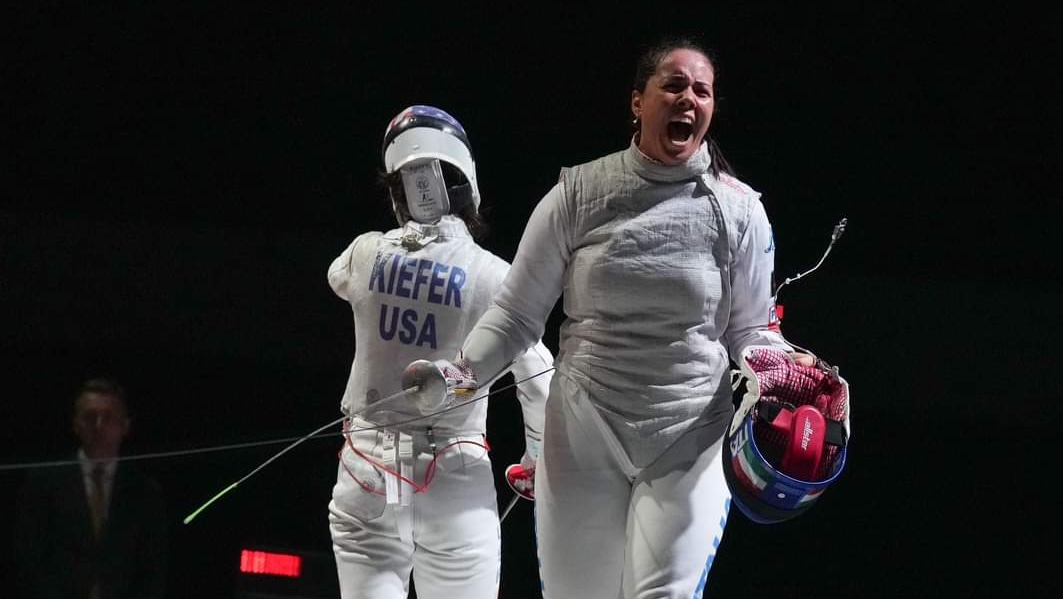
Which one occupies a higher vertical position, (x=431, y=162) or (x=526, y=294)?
(x=431, y=162)

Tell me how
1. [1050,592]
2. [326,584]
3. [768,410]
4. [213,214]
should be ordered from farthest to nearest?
[213,214]
[1050,592]
[326,584]
[768,410]

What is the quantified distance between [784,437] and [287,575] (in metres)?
1.70

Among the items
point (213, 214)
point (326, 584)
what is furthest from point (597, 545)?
point (213, 214)

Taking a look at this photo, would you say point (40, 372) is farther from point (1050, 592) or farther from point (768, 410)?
point (1050, 592)

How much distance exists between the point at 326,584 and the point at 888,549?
1489mm

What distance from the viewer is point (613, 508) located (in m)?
2.20

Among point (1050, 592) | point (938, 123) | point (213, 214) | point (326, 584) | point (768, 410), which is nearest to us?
point (768, 410)

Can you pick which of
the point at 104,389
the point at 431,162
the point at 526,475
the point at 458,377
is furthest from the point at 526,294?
the point at 104,389

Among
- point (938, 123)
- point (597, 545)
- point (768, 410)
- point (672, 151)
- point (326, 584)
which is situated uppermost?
point (938, 123)

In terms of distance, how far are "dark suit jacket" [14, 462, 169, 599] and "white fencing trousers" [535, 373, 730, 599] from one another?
4.50ft

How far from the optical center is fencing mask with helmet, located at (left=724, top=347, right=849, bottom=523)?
2.06 metres

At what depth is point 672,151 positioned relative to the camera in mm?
2238

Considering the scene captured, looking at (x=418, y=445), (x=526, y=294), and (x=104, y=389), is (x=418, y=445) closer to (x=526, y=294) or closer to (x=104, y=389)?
(x=526, y=294)

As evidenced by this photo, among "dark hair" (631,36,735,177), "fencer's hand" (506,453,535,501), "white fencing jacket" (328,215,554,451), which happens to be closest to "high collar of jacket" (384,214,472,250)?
"white fencing jacket" (328,215,554,451)
